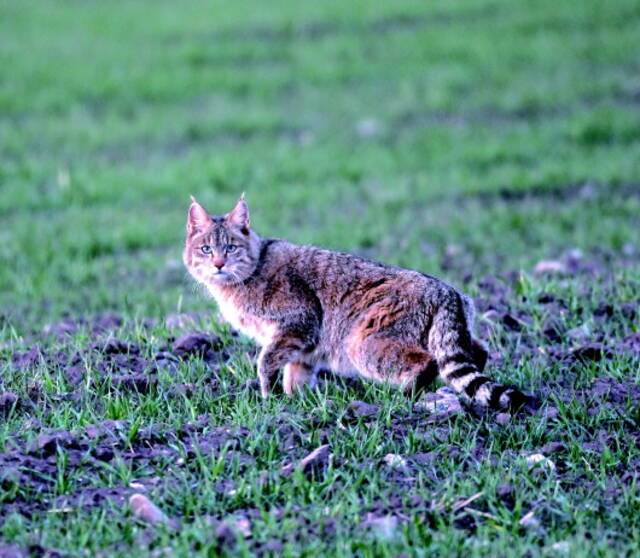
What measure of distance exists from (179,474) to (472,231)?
7.35 metres

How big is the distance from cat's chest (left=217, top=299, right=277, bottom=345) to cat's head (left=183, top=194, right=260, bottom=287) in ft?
0.50

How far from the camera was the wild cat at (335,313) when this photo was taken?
6461 mm

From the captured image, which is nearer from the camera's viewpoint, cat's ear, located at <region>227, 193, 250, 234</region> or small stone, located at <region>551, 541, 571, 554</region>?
small stone, located at <region>551, 541, 571, 554</region>

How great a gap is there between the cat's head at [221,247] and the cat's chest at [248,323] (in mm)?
151

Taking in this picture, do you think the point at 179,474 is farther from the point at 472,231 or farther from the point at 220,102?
the point at 220,102

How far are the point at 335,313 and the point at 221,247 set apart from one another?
87cm

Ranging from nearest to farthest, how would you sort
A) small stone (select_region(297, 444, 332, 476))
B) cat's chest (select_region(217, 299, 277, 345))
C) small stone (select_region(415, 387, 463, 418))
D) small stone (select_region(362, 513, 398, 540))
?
1. small stone (select_region(362, 513, 398, 540))
2. small stone (select_region(297, 444, 332, 476))
3. small stone (select_region(415, 387, 463, 418))
4. cat's chest (select_region(217, 299, 277, 345))

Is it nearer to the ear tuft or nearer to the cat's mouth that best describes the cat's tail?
the cat's mouth

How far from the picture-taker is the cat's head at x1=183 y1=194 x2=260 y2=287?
7297mm

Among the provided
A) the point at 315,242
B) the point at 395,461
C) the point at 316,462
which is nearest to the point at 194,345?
the point at 316,462

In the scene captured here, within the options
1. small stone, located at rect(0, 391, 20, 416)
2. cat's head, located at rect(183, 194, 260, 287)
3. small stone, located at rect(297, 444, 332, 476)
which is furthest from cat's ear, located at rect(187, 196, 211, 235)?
small stone, located at rect(297, 444, 332, 476)

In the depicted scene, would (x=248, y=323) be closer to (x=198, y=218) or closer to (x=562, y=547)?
(x=198, y=218)

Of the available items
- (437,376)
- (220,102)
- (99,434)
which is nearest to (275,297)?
(437,376)

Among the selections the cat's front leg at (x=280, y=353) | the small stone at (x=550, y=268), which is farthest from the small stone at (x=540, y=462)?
the small stone at (x=550, y=268)
